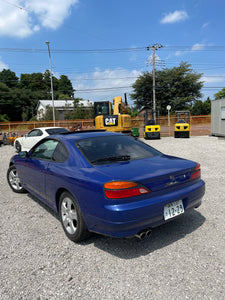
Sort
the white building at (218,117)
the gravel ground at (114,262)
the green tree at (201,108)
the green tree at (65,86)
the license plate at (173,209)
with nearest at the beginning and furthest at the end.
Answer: the gravel ground at (114,262) < the license plate at (173,209) < the white building at (218,117) < the green tree at (201,108) < the green tree at (65,86)

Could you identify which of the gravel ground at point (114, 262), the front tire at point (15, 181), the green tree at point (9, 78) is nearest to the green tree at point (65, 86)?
the green tree at point (9, 78)

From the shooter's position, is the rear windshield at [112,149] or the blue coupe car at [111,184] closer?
the blue coupe car at [111,184]

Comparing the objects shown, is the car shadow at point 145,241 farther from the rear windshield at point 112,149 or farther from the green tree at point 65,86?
the green tree at point 65,86

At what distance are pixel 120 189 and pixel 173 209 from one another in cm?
81

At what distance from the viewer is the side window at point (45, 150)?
3.59m

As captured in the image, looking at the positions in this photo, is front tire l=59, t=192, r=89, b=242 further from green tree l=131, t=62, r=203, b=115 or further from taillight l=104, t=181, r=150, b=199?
green tree l=131, t=62, r=203, b=115

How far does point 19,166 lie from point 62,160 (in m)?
1.79

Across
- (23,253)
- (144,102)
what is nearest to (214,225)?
(23,253)

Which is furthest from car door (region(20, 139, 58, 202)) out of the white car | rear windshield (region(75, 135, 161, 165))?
the white car

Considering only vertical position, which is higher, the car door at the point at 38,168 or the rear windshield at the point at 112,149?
the rear windshield at the point at 112,149

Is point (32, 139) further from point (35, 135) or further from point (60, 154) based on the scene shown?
point (60, 154)

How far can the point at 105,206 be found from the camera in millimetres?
2395

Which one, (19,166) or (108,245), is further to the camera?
(19,166)

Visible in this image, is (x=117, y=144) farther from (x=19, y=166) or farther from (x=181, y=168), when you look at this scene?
(x=19, y=166)
